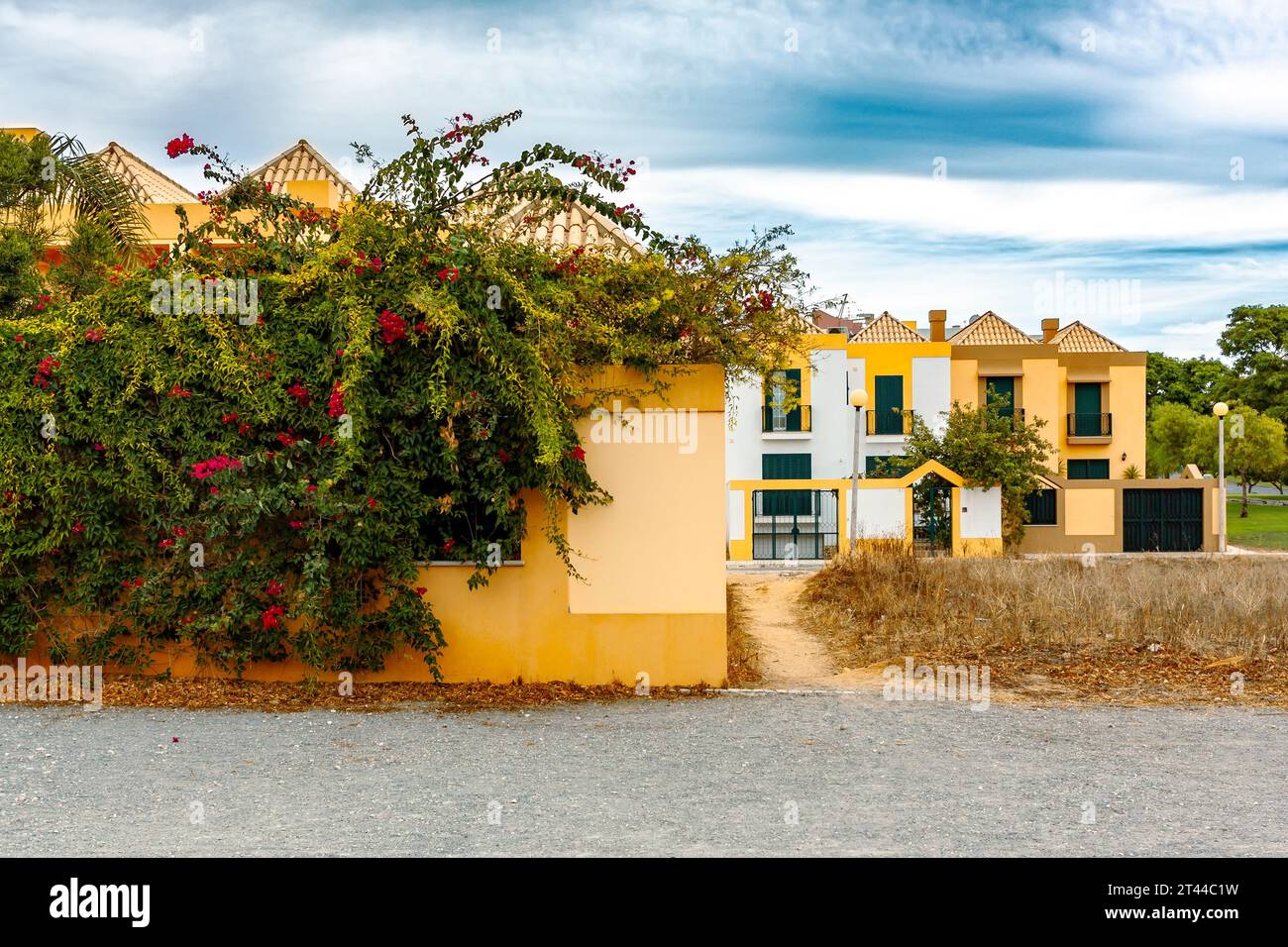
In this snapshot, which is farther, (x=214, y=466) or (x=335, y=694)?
(x=335, y=694)

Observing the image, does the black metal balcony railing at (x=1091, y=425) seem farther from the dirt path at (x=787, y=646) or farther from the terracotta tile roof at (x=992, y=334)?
the dirt path at (x=787, y=646)

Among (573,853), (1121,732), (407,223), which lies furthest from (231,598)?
(1121,732)

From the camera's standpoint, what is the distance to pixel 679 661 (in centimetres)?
1009

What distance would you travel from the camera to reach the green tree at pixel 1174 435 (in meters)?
52.7

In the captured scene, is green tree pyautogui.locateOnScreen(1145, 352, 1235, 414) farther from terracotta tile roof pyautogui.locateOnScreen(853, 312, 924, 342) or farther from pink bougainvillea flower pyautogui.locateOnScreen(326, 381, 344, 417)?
pink bougainvillea flower pyautogui.locateOnScreen(326, 381, 344, 417)

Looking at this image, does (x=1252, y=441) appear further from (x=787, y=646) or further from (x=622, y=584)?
(x=622, y=584)

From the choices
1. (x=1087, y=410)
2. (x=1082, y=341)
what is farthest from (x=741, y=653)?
(x=1082, y=341)

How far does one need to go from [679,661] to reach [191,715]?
159 inches

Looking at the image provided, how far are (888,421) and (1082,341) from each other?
40.2ft

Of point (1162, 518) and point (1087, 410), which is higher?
point (1087, 410)

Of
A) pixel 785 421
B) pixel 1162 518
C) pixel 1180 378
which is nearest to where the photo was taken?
pixel 1162 518

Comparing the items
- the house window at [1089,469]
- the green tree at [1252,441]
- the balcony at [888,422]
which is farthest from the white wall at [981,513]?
the green tree at [1252,441]

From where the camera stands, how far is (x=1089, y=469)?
43.1 meters
